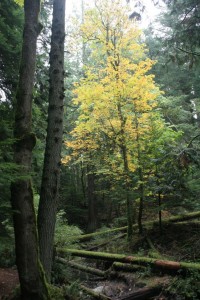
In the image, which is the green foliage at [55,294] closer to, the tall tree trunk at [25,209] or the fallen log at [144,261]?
the tall tree trunk at [25,209]

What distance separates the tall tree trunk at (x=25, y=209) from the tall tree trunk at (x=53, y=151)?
0.76m

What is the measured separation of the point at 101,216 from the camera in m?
21.3

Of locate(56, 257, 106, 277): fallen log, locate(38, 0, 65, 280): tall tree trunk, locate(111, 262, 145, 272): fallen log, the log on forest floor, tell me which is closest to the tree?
locate(56, 257, 106, 277): fallen log

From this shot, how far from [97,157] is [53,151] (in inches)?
295

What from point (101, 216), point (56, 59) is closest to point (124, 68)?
point (56, 59)

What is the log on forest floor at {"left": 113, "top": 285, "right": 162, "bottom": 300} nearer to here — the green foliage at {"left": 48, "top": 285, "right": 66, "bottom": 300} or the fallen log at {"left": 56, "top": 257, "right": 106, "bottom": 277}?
the green foliage at {"left": 48, "top": 285, "right": 66, "bottom": 300}

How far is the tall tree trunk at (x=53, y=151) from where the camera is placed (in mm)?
6141

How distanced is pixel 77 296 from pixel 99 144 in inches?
321

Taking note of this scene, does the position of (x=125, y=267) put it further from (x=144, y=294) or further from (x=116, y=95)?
(x=116, y=95)

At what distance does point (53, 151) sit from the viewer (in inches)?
257

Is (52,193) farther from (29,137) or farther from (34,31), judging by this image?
(34,31)

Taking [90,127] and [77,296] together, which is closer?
[77,296]

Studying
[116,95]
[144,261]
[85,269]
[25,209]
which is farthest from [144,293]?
[116,95]

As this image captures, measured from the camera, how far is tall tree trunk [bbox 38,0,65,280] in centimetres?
614
